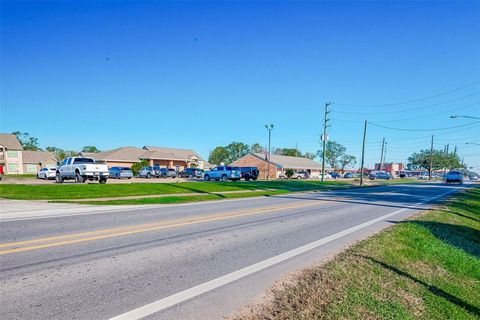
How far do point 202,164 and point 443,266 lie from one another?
78022 millimetres

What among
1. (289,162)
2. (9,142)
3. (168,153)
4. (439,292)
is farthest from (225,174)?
(9,142)

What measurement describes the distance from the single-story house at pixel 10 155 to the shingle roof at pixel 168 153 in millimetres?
22444

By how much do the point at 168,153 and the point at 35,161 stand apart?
26700 mm

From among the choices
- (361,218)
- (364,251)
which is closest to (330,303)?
(364,251)

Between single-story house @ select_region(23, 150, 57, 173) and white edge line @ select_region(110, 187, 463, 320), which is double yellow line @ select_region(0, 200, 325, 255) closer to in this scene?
white edge line @ select_region(110, 187, 463, 320)

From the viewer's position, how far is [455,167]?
13275 centimetres

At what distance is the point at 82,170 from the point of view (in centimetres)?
2539

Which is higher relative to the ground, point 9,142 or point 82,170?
point 9,142

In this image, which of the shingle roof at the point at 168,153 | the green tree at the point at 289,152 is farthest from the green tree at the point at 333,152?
the shingle roof at the point at 168,153

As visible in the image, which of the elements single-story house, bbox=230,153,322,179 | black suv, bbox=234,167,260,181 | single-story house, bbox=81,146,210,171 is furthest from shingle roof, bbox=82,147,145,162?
black suv, bbox=234,167,260,181

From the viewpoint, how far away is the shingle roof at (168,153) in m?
64.4

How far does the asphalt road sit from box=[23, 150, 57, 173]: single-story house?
64.4 meters

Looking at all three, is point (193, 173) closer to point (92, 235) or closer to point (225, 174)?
point (225, 174)

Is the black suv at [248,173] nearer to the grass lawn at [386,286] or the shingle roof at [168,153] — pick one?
the shingle roof at [168,153]
